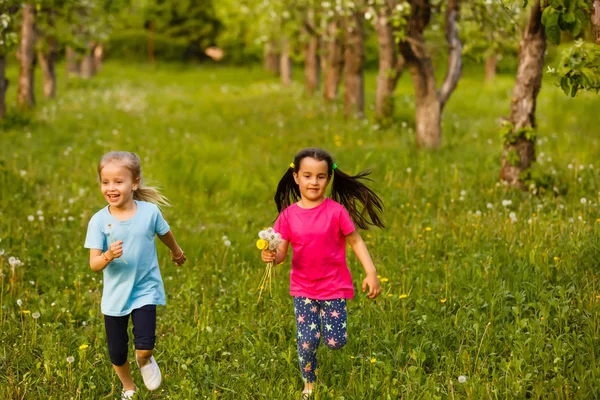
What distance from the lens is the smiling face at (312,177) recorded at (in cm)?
461

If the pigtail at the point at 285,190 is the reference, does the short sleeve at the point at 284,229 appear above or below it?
below

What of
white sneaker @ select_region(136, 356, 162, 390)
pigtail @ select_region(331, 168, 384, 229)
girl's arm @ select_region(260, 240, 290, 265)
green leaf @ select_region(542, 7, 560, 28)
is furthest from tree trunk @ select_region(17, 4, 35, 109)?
green leaf @ select_region(542, 7, 560, 28)

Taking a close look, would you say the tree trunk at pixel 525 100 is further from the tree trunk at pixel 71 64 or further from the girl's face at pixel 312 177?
the tree trunk at pixel 71 64

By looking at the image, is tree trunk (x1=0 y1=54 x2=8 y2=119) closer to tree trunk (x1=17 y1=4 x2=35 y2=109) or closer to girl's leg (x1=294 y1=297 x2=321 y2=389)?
tree trunk (x1=17 y1=4 x2=35 y2=109)

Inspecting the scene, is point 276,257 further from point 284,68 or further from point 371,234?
point 284,68

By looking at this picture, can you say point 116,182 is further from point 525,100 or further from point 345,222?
point 525,100

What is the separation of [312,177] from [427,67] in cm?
833

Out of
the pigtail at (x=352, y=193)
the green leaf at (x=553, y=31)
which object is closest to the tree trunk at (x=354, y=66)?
the green leaf at (x=553, y=31)

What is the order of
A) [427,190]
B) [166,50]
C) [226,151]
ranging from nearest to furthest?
[427,190]
[226,151]
[166,50]

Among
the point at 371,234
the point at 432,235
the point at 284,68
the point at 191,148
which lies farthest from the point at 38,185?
the point at 284,68

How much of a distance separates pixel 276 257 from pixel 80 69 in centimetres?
3950

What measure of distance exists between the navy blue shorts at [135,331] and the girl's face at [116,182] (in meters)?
0.74

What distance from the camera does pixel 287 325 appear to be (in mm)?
5895

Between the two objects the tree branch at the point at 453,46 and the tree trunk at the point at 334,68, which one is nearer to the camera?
the tree branch at the point at 453,46
